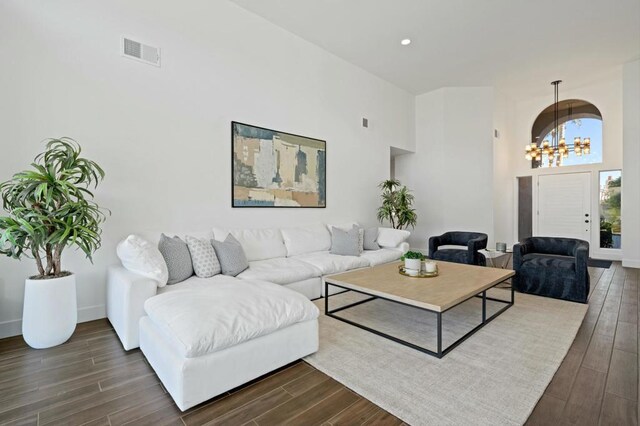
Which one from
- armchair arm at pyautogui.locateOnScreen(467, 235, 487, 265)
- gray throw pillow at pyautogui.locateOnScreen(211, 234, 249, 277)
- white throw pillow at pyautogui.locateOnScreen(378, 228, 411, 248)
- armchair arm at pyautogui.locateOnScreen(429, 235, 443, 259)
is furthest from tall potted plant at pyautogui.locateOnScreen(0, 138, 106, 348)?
armchair arm at pyautogui.locateOnScreen(467, 235, 487, 265)

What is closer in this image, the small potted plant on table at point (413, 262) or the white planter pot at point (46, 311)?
the white planter pot at point (46, 311)

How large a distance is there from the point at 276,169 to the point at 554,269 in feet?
12.4

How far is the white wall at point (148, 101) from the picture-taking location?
2.66 m

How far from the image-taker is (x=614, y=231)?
6.46 meters

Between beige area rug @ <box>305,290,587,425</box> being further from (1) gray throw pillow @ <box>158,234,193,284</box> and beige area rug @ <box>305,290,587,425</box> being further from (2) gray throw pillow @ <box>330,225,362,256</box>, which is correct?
(1) gray throw pillow @ <box>158,234,193,284</box>

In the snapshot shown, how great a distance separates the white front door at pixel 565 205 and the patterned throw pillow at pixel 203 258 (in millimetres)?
7759

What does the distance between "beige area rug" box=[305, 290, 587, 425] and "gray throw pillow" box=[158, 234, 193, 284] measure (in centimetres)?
138

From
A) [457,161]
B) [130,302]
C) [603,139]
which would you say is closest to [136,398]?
[130,302]

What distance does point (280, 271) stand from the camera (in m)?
3.28

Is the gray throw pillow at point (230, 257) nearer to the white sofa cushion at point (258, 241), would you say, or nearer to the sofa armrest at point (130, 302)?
the white sofa cushion at point (258, 241)

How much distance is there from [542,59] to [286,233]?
5555 millimetres

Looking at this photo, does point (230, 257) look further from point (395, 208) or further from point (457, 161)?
point (457, 161)

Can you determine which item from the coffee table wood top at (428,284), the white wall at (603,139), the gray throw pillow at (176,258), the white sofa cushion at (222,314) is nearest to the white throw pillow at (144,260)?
the gray throw pillow at (176,258)

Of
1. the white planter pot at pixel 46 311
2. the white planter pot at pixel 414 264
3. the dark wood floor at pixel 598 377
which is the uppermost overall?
the white planter pot at pixel 414 264
